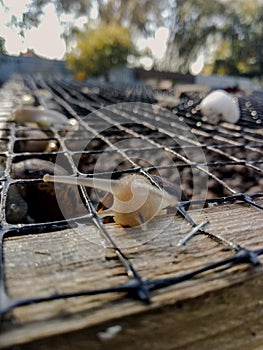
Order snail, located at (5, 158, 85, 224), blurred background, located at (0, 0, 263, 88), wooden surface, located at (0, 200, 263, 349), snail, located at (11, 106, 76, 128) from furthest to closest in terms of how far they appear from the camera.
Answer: blurred background, located at (0, 0, 263, 88), snail, located at (11, 106, 76, 128), snail, located at (5, 158, 85, 224), wooden surface, located at (0, 200, 263, 349)

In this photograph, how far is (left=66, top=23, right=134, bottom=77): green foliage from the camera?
13945mm

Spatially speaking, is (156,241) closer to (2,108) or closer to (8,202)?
(8,202)

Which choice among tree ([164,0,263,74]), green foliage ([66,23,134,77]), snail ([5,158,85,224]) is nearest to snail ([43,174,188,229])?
snail ([5,158,85,224])

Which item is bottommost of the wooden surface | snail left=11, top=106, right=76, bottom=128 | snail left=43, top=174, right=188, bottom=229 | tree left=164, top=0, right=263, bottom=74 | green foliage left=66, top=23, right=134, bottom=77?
the wooden surface

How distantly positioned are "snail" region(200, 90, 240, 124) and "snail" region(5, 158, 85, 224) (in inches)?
60.8

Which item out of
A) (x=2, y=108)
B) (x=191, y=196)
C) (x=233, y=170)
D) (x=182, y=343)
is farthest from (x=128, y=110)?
(x=182, y=343)

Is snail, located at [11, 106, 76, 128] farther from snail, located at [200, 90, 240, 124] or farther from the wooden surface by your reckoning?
the wooden surface

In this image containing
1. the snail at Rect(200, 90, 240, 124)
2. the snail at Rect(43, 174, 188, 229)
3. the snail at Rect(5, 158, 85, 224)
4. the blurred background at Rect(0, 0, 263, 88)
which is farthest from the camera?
the blurred background at Rect(0, 0, 263, 88)

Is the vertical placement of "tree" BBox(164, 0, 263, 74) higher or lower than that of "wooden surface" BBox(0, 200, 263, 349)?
higher

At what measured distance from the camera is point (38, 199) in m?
1.08

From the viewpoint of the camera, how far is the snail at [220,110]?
241cm

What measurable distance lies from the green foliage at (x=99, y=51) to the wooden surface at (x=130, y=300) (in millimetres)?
13468

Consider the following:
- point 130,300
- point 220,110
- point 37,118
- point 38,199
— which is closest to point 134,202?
point 130,300

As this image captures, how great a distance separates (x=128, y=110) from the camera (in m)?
2.86
